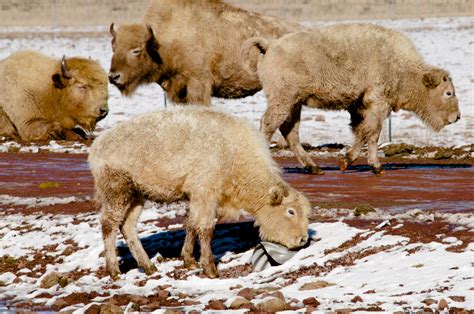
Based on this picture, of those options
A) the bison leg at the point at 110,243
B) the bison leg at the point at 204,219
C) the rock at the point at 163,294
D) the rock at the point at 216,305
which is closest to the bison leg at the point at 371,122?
the bison leg at the point at 204,219

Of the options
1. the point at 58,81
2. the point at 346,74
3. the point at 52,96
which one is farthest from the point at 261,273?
the point at 52,96

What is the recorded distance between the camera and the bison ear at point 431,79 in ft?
55.4

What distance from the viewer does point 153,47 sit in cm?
1858

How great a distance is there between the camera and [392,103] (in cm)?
1675

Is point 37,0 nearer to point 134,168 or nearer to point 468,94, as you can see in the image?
A: point 468,94

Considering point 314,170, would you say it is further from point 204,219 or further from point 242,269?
point 204,219

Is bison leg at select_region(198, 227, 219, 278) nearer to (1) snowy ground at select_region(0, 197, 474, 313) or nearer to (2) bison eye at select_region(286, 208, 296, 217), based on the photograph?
(1) snowy ground at select_region(0, 197, 474, 313)

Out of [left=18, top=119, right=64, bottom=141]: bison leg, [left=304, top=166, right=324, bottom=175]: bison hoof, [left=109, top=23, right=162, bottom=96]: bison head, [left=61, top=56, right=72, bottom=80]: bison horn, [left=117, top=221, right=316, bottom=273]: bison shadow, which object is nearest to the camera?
[left=117, top=221, right=316, bottom=273]: bison shadow

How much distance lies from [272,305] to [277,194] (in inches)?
86.9

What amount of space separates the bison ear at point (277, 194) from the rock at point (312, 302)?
208cm

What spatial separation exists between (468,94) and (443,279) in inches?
968

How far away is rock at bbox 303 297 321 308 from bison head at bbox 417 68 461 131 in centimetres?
822

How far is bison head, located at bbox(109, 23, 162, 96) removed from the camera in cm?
1833

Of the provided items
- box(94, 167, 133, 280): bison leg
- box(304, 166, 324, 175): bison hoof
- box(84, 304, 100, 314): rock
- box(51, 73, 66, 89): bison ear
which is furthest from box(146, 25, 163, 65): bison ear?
box(84, 304, 100, 314): rock
